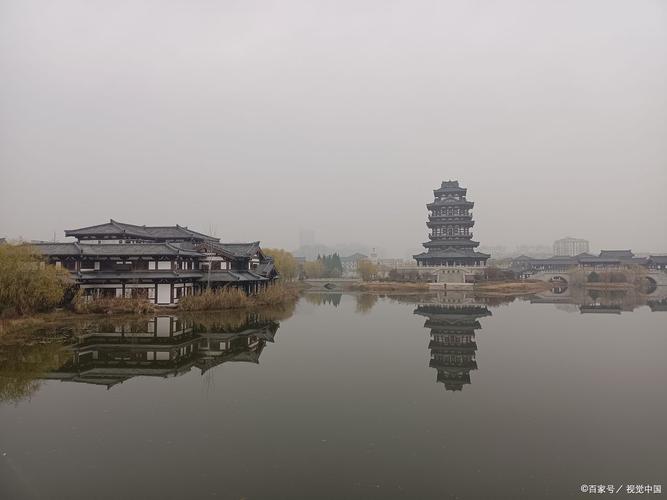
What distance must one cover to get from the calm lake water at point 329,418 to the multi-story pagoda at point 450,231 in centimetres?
4984

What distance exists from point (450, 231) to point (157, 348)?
214 feet

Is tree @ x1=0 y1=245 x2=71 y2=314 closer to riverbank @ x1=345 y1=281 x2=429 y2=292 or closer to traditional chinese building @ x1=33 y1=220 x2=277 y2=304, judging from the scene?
traditional chinese building @ x1=33 y1=220 x2=277 y2=304

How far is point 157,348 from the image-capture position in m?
20.1

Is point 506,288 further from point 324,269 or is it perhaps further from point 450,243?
point 324,269

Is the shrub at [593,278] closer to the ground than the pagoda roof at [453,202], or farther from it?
closer to the ground

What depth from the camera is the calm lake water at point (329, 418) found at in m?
7.93

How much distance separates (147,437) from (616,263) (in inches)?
4030

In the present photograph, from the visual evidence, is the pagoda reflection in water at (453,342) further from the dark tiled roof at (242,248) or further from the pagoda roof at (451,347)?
the dark tiled roof at (242,248)

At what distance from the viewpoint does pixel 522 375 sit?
601 inches

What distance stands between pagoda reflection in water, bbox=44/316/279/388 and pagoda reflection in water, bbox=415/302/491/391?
793 centimetres

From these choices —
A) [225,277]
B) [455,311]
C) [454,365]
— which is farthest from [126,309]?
[455,311]

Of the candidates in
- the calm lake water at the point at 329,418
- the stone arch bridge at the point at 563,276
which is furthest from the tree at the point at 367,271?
the calm lake water at the point at 329,418

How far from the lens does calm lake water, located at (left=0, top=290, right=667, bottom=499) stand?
26.0ft

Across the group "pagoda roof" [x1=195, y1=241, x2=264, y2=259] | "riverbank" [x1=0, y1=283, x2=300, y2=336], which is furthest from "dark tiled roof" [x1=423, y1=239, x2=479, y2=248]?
"riverbank" [x1=0, y1=283, x2=300, y2=336]
